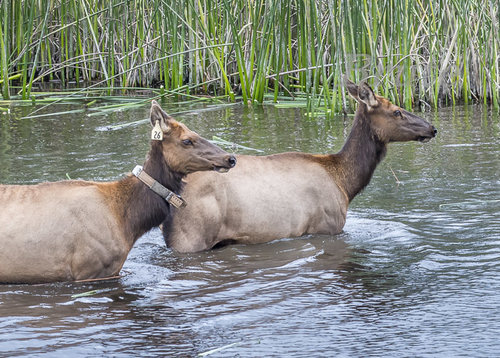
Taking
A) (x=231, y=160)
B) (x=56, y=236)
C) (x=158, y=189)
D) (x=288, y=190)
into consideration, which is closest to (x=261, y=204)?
(x=288, y=190)

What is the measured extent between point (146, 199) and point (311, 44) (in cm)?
712

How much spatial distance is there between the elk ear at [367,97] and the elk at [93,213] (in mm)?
2238

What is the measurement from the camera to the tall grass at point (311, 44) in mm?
12812

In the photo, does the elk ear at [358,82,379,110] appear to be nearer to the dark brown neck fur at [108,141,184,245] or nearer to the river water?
the river water

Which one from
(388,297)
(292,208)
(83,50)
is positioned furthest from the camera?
(83,50)

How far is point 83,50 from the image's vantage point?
1767 cm

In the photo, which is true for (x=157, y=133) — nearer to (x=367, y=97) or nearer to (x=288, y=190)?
(x=288, y=190)

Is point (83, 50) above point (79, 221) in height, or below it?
above

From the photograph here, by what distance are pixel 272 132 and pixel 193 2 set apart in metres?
3.45

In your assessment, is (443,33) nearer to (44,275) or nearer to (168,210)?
(168,210)

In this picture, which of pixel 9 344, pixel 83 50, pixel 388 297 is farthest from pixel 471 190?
pixel 83 50

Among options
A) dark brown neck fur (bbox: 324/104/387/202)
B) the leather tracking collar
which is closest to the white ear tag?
the leather tracking collar

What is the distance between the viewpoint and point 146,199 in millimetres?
6801

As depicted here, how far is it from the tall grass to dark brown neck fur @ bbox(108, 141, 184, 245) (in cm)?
551
